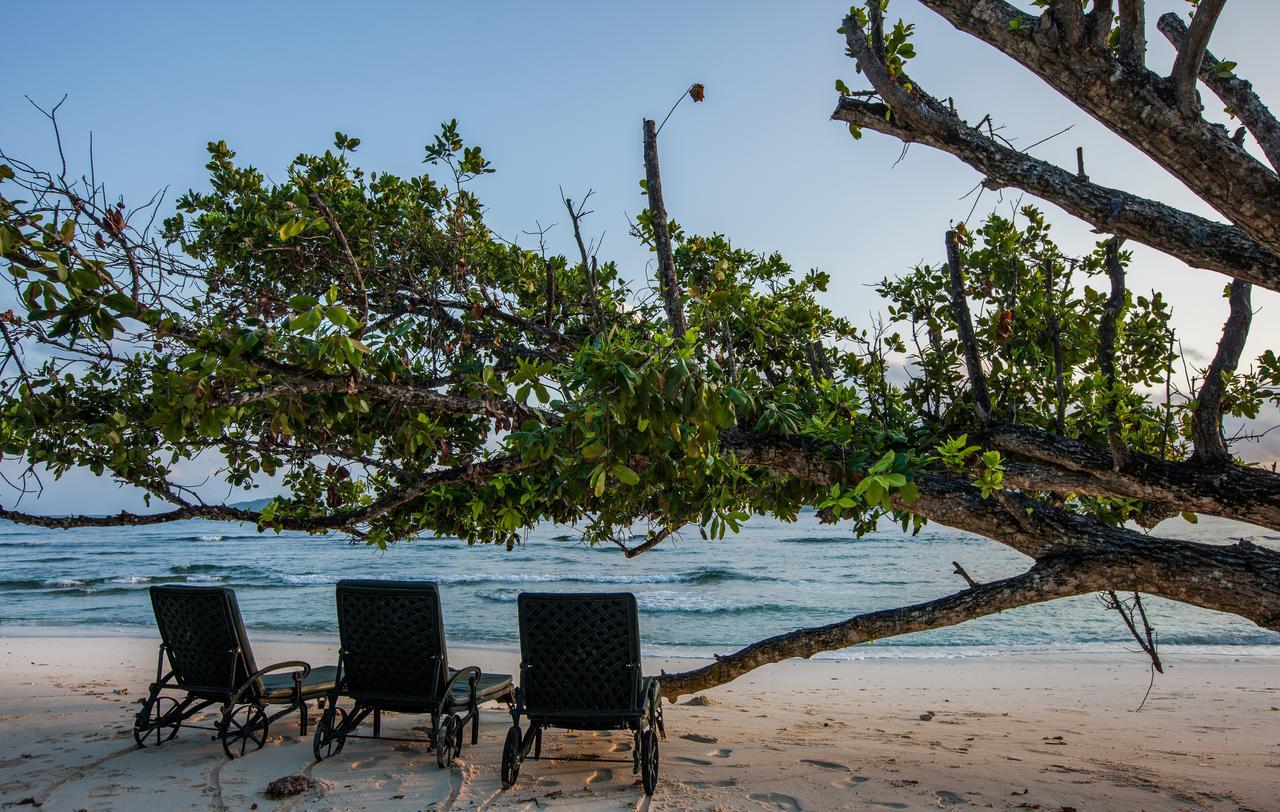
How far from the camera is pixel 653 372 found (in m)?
2.79

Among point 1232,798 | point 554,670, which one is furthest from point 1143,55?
point 1232,798

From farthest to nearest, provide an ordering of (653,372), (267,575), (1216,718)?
(267,575) < (1216,718) < (653,372)

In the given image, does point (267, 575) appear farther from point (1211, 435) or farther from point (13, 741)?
point (1211, 435)

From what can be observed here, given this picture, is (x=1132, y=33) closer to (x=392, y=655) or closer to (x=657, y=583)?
(x=392, y=655)

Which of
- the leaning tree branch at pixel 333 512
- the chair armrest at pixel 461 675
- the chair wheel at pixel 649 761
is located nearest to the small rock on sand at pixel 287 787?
the chair armrest at pixel 461 675

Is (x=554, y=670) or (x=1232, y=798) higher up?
(x=554, y=670)

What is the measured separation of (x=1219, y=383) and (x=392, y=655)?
4.85 metres

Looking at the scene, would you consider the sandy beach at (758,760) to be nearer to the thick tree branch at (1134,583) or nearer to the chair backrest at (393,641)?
the chair backrest at (393,641)

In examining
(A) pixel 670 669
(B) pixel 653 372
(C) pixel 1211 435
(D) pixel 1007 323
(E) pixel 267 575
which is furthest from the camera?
(E) pixel 267 575

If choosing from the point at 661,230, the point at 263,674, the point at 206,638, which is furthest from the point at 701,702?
the point at 661,230

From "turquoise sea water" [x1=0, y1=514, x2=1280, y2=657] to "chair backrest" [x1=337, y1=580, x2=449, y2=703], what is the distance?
2.61m

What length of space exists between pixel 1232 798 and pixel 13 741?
7922 millimetres

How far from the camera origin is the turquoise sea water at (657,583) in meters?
16.2

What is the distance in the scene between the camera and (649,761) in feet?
15.6
